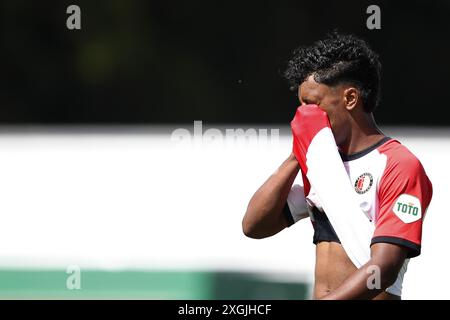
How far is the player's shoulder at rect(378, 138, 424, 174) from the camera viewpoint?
2.97m

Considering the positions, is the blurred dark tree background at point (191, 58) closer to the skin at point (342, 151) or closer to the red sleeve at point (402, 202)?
the skin at point (342, 151)

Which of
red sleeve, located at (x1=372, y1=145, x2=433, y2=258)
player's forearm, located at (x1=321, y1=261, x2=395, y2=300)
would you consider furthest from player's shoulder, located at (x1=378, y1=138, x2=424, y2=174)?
player's forearm, located at (x1=321, y1=261, x2=395, y2=300)

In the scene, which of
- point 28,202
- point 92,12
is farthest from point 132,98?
point 28,202

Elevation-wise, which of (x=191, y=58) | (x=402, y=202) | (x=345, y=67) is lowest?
(x=402, y=202)

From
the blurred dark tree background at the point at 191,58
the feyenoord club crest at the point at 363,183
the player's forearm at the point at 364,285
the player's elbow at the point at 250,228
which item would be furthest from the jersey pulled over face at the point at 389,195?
the blurred dark tree background at the point at 191,58

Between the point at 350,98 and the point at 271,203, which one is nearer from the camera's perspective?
the point at 350,98

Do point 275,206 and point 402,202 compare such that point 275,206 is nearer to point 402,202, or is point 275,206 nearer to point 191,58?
point 402,202

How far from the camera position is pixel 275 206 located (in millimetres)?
3332

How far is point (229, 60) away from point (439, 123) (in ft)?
4.19

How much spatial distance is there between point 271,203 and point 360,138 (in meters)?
0.40

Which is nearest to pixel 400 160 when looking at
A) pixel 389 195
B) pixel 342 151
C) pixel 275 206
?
pixel 389 195

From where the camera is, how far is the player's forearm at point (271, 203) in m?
3.27

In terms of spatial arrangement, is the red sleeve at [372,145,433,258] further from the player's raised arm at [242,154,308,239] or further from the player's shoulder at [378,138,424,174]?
the player's raised arm at [242,154,308,239]
